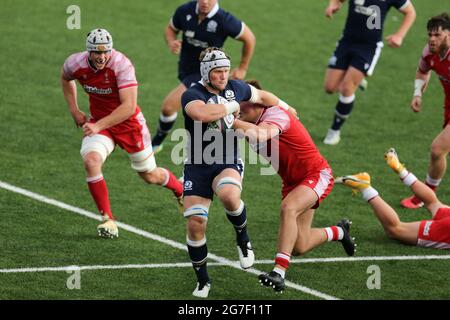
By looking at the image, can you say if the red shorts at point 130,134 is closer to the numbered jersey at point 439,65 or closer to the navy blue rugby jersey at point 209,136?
the navy blue rugby jersey at point 209,136

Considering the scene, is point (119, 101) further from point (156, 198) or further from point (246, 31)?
point (246, 31)

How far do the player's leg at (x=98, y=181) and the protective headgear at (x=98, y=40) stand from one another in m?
1.13

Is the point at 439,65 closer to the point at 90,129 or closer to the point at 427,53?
the point at 427,53

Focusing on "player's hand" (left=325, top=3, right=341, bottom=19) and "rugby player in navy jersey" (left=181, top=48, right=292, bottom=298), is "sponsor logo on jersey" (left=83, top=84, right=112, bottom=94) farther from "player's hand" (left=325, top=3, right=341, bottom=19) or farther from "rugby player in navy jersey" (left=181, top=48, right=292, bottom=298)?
"player's hand" (left=325, top=3, right=341, bottom=19)

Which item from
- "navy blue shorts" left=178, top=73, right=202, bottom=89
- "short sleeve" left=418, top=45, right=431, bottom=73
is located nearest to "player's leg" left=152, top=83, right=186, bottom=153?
"navy blue shorts" left=178, top=73, right=202, bottom=89

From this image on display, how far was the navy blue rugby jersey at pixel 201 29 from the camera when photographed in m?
14.4

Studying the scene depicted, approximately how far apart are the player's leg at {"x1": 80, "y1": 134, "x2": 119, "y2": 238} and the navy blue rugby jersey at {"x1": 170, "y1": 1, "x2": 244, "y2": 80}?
321cm

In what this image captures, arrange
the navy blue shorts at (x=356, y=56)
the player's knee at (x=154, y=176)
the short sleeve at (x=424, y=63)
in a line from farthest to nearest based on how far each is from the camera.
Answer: the navy blue shorts at (x=356, y=56) < the short sleeve at (x=424, y=63) < the player's knee at (x=154, y=176)

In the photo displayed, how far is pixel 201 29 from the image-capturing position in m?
14.4

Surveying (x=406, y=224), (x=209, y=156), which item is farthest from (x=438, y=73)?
(x=209, y=156)

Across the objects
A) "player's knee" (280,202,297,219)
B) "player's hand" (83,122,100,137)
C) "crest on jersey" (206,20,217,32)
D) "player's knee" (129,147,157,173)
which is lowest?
"player's knee" (129,147,157,173)

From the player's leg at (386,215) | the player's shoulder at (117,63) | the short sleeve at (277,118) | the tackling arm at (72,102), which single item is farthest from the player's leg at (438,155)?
the tackling arm at (72,102)

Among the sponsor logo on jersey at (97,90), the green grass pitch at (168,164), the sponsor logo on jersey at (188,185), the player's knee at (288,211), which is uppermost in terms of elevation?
the sponsor logo on jersey at (97,90)

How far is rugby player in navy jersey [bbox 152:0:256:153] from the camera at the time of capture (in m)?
14.4
